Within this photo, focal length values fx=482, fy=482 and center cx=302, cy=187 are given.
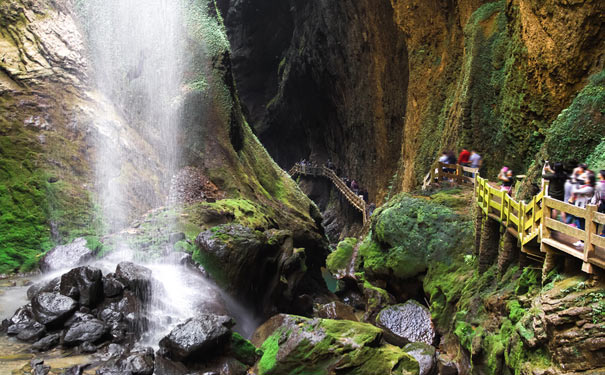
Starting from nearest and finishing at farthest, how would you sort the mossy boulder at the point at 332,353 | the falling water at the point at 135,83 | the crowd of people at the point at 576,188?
the crowd of people at the point at 576,188, the mossy boulder at the point at 332,353, the falling water at the point at 135,83

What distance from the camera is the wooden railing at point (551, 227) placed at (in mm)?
6230

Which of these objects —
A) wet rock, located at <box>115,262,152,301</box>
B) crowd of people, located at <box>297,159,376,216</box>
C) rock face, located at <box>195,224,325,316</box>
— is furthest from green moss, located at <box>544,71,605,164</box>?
crowd of people, located at <box>297,159,376,216</box>

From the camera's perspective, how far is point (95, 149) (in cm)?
1922

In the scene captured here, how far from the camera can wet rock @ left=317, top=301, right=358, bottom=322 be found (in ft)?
53.2

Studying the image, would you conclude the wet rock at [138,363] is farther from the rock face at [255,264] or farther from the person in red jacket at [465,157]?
the person in red jacket at [465,157]

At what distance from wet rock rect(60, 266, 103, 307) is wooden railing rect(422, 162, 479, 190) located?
38.6 feet

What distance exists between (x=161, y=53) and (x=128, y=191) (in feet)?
28.3

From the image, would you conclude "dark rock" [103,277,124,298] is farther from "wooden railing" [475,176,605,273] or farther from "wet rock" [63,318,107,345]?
"wooden railing" [475,176,605,273]

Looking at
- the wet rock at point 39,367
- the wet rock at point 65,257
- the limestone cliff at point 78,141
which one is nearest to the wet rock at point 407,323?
the limestone cliff at point 78,141

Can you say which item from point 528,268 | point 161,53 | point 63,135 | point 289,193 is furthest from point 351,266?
point 161,53

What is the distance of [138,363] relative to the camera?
1005 cm

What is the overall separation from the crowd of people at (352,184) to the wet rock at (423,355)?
1384 centimetres

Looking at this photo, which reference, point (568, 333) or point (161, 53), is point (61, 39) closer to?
point (161, 53)

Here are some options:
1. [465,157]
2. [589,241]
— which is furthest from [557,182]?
[465,157]
